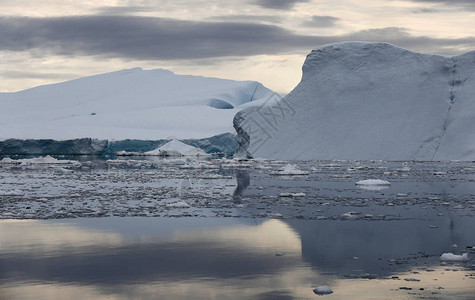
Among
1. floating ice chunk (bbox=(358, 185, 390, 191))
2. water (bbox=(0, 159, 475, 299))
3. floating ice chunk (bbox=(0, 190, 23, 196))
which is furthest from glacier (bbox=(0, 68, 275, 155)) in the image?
water (bbox=(0, 159, 475, 299))

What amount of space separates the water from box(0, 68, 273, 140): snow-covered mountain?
128 feet

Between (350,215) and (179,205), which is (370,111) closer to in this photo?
(179,205)

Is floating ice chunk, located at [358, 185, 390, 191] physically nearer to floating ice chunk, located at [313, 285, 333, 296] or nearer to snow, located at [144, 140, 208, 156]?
floating ice chunk, located at [313, 285, 333, 296]

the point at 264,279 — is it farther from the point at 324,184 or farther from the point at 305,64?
the point at 305,64

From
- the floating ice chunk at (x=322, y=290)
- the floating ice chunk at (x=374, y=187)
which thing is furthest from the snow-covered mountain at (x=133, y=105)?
the floating ice chunk at (x=322, y=290)

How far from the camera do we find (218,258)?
5.80m

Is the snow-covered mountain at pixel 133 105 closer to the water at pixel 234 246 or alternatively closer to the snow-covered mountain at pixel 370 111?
the snow-covered mountain at pixel 370 111

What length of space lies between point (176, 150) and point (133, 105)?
30.5m

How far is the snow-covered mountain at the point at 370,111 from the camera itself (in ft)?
100

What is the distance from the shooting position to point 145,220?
8391 millimetres

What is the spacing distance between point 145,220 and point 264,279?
370cm

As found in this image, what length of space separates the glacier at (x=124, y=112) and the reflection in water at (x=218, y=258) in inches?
1517

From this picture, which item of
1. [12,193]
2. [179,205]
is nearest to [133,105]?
[12,193]

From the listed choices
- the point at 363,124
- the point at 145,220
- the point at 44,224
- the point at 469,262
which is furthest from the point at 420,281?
the point at 363,124
